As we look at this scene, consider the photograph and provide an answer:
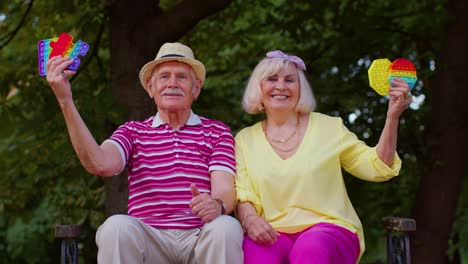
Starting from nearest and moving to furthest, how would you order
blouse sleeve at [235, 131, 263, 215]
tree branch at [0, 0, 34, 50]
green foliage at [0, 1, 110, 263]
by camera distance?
blouse sleeve at [235, 131, 263, 215]
green foliage at [0, 1, 110, 263]
tree branch at [0, 0, 34, 50]

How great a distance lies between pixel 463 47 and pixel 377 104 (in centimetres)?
84

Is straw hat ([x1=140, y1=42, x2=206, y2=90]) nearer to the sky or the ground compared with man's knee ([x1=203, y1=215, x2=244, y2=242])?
nearer to the sky

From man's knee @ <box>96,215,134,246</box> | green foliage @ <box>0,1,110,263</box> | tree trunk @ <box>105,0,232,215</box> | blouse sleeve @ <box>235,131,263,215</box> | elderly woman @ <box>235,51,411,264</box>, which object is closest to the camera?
man's knee @ <box>96,215,134,246</box>

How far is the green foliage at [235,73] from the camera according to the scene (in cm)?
543

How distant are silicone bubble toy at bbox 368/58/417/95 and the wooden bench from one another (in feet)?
2.11

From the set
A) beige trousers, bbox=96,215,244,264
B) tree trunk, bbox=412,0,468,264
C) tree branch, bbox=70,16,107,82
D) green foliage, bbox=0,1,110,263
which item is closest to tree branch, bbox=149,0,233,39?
green foliage, bbox=0,1,110,263

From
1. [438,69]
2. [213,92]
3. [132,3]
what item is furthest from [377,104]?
[132,3]

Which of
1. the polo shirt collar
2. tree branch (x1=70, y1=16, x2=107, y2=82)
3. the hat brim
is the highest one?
tree branch (x1=70, y1=16, x2=107, y2=82)

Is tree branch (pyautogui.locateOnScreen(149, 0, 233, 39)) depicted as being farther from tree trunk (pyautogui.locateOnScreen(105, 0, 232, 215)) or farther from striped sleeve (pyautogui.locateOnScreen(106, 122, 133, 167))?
striped sleeve (pyautogui.locateOnScreen(106, 122, 133, 167))

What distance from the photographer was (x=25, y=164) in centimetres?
596

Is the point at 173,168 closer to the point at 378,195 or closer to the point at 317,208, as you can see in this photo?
the point at 317,208

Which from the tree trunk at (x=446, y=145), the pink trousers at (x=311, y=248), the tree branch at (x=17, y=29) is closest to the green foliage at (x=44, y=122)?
the tree branch at (x=17, y=29)

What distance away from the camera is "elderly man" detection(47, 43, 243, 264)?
122 inches

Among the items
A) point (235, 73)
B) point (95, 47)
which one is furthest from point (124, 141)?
point (235, 73)
